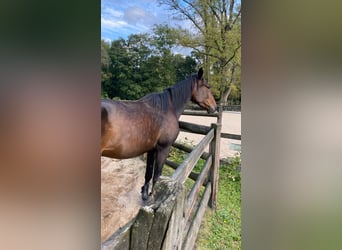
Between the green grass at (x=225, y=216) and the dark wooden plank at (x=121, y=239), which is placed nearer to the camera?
the dark wooden plank at (x=121, y=239)

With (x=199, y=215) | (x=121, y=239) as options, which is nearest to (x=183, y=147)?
(x=199, y=215)

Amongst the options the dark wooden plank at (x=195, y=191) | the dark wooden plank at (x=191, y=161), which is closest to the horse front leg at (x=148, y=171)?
the dark wooden plank at (x=191, y=161)

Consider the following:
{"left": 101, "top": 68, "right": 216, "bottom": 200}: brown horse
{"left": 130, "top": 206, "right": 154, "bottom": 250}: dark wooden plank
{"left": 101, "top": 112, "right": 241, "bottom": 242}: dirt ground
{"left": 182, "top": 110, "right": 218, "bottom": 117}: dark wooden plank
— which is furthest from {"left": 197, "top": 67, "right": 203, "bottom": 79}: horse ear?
→ {"left": 130, "top": 206, "right": 154, "bottom": 250}: dark wooden plank

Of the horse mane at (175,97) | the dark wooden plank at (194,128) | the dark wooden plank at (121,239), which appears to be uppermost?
the horse mane at (175,97)

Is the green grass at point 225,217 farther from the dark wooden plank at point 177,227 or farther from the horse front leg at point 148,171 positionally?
the horse front leg at point 148,171

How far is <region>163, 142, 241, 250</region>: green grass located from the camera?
119 cm

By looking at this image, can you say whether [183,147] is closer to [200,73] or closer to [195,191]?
[195,191]

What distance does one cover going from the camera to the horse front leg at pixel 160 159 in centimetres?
→ 113

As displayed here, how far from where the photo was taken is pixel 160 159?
114 centimetres

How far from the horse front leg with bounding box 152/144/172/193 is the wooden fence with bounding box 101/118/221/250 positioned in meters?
0.03

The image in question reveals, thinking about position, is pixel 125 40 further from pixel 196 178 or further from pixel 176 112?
pixel 196 178

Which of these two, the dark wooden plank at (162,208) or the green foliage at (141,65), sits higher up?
the green foliage at (141,65)

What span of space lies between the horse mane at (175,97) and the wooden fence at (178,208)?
3.4 inches
